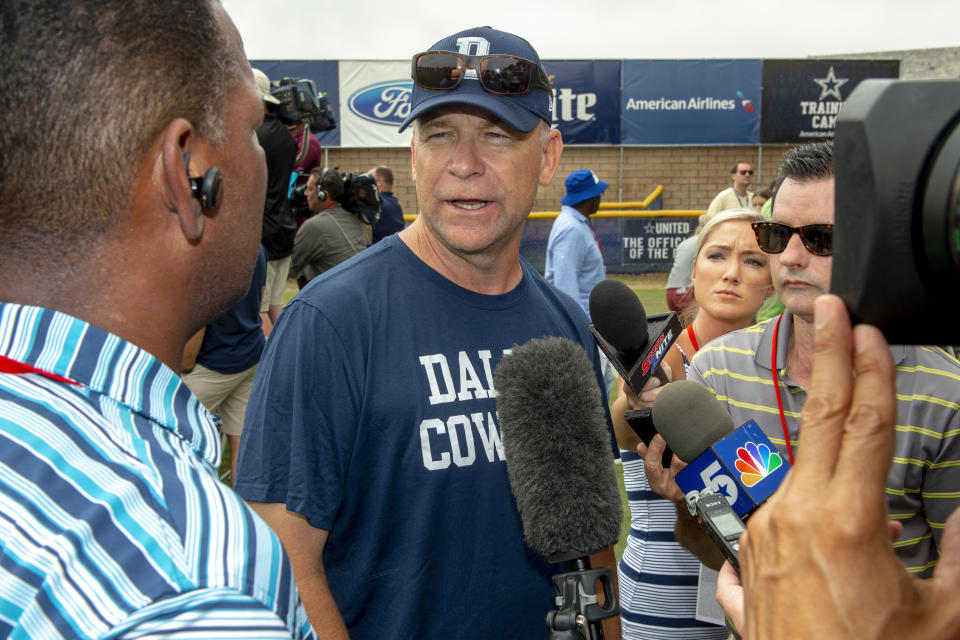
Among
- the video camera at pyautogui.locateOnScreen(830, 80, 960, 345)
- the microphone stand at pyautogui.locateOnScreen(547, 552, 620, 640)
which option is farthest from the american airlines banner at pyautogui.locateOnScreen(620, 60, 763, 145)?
the video camera at pyautogui.locateOnScreen(830, 80, 960, 345)

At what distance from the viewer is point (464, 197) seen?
204 cm

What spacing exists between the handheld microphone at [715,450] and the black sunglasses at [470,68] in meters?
0.95

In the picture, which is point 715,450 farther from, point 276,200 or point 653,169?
point 653,169

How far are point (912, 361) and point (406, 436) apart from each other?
4.53 feet

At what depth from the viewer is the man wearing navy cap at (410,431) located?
165 centimetres

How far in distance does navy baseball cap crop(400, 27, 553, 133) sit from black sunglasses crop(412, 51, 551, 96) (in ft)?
0.05

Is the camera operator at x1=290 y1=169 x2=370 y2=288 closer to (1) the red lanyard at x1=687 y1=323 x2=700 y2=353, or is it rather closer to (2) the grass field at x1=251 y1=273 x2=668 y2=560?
(1) the red lanyard at x1=687 y1=323 x2=700 y2=353

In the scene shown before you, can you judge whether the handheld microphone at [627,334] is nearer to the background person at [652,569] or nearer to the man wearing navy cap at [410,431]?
the man wearing navy cap at [410,431]

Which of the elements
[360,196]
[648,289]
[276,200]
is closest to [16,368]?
[276,200]

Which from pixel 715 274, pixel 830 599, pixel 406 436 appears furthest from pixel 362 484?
pixel 715 274

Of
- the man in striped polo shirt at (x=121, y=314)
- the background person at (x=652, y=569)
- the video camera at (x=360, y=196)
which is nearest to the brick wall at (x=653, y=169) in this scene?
the video camera at (x=360, y=196)

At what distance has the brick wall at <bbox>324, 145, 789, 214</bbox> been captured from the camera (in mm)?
18797

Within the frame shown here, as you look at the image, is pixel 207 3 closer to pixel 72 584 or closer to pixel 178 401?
pixel 178 401

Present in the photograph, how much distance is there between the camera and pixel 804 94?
18375 millimetres
